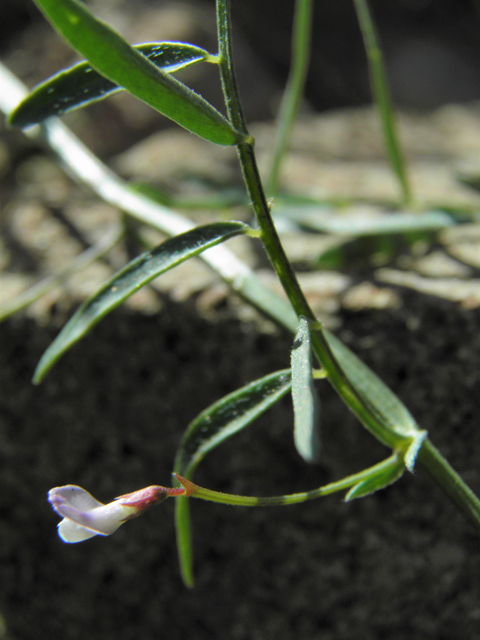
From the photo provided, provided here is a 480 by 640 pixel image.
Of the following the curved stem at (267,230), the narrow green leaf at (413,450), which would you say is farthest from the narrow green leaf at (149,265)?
the narrow green leaf at (413,450)

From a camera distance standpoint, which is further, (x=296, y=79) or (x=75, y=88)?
(x=296, y=79)

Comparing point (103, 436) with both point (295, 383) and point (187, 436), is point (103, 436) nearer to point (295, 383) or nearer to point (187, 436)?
point (187, 436)

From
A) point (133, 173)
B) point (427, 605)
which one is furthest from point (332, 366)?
point (133, 173)

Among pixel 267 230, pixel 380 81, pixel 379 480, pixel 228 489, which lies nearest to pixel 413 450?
pixel 379 480

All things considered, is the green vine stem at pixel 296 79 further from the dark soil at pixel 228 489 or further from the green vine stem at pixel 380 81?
the dark soil at pixel 228 489

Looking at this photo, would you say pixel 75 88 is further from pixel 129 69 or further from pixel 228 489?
pixel 228 489

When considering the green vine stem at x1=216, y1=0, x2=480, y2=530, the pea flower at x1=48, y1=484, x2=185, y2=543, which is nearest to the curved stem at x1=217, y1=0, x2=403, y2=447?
the green vine stem at x1=216, y1=0, x2=480, y2=530

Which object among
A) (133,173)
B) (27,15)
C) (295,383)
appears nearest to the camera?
(295,383)
